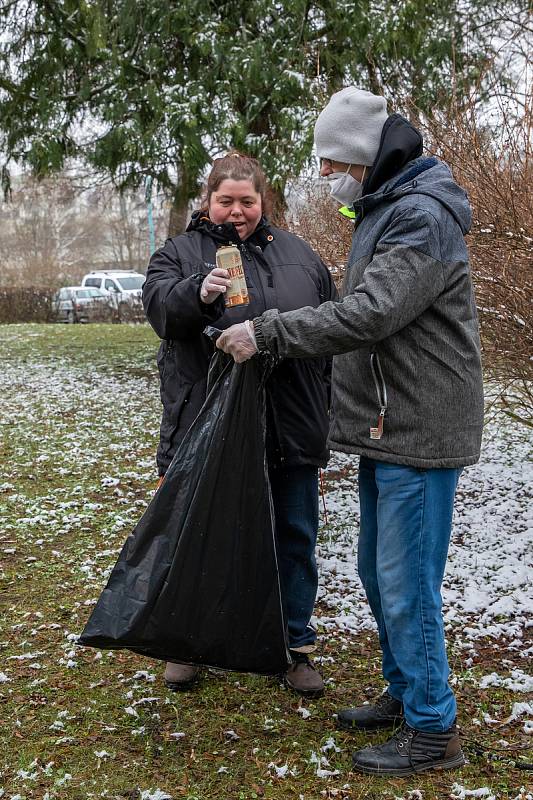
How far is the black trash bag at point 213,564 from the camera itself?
8.13ft

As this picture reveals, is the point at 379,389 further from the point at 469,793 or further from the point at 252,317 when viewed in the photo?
the point at 469,793

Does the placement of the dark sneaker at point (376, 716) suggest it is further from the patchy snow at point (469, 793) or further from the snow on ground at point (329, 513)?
the snow on ground at point (329, 513)

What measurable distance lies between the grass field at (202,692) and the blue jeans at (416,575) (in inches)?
10.1

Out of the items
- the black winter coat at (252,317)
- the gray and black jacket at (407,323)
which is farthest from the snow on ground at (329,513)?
the gray and black jacket at (407,323)

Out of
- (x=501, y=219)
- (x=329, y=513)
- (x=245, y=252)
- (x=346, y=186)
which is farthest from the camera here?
(x=329, y=513)

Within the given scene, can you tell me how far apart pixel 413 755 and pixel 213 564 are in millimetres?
786

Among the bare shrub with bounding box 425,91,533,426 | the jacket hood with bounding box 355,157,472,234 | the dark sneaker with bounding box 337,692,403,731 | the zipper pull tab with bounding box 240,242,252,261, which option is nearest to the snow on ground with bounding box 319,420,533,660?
the dark sneaker with bounding box 337,692,403,731

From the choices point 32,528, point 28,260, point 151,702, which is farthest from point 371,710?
point 28,260

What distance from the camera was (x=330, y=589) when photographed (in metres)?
4.11

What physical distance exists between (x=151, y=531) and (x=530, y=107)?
280cm

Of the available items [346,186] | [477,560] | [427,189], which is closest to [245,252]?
[346,186]

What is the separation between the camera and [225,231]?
2.81 metres

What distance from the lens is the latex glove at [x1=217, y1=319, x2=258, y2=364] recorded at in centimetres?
232

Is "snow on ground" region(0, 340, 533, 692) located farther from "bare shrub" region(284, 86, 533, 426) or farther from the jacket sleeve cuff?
the jacket sleeve cuff
